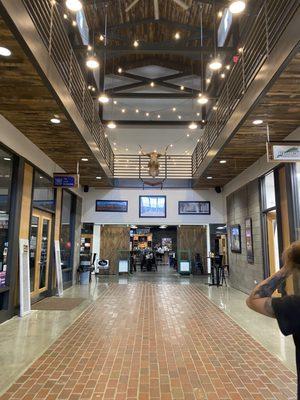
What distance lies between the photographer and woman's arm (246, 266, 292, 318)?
140 cm

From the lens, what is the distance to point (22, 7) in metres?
3.26

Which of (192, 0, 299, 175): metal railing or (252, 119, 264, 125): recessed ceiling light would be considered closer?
(192, 0, 299, 175): metal railing

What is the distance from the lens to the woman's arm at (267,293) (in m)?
1.40

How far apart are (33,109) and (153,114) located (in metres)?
9.29

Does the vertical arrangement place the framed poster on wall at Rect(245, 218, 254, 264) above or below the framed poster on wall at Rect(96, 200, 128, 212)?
below

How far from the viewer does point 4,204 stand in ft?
19.2

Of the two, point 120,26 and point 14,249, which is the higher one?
point 120,26

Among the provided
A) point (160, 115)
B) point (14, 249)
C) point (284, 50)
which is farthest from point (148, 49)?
point (14, 249)

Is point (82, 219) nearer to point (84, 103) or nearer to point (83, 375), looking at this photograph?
point (84, 103)

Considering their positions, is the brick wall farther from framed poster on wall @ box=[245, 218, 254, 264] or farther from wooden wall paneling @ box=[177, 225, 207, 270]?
wooden wall paneling @ box=[177, 225, 207, 270]

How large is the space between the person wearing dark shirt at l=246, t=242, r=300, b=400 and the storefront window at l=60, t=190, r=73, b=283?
8756mm

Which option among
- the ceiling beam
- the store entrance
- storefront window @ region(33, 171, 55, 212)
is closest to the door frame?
the store entrance

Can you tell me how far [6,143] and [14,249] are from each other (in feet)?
6.84

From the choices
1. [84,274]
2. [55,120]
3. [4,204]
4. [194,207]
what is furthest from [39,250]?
[194,207]
